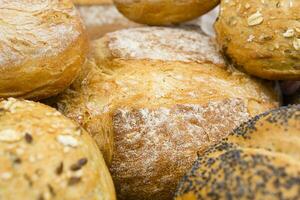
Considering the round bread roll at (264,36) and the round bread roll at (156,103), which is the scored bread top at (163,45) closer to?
the round bread roll at (156,103)

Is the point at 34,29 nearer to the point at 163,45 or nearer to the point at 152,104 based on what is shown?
the point at 152,104

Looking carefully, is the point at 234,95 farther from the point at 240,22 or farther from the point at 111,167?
the point at 111,167

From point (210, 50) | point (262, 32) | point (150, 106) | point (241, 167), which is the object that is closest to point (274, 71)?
point (262, 32)

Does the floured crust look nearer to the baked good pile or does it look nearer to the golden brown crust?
the baked good pile

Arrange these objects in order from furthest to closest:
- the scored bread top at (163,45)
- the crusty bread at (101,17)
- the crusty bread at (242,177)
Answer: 1. the crusty bread at (101,17)
2. the scored bread top at (163,45)
3. the crusty bread at (242,177)

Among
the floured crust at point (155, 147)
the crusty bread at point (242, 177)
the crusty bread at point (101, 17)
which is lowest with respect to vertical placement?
the crusty bread at point (101, 17)

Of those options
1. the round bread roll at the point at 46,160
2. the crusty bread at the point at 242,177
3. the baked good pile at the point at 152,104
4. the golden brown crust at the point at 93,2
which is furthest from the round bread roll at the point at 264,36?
the golden brown crust at the point at 93,2

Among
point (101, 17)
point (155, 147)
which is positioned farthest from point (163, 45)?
point (101, 17)
